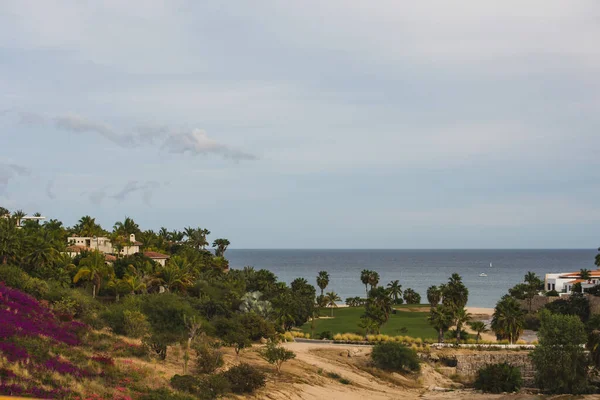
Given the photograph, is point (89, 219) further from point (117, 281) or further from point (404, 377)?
point (404, 377)

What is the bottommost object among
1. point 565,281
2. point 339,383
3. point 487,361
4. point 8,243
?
point 339,383

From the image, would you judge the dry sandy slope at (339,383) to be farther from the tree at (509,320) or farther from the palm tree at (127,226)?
the palm tree at (127,226)

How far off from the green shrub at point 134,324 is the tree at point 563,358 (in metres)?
36.9

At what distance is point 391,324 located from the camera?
88.8m

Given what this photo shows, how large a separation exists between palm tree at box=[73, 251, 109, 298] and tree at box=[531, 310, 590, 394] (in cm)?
5122

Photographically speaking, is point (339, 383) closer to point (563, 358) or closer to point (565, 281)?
point (563, 358)

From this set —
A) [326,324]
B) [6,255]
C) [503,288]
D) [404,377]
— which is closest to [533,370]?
[404,377]

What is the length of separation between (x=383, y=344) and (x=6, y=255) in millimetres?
43162

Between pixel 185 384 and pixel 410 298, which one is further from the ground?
pixel 185 384

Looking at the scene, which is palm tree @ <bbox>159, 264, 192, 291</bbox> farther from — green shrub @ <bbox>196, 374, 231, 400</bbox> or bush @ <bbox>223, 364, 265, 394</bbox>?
green shrub @ <bbox>196, 374, 231, 400</bbox>

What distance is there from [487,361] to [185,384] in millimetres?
37211

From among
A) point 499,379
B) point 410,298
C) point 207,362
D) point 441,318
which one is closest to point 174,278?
point 441,318

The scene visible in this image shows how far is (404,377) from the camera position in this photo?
57.0 m

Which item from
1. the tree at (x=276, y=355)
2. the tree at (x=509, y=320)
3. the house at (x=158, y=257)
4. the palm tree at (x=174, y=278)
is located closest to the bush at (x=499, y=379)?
the tree at (x=509, y=320)
